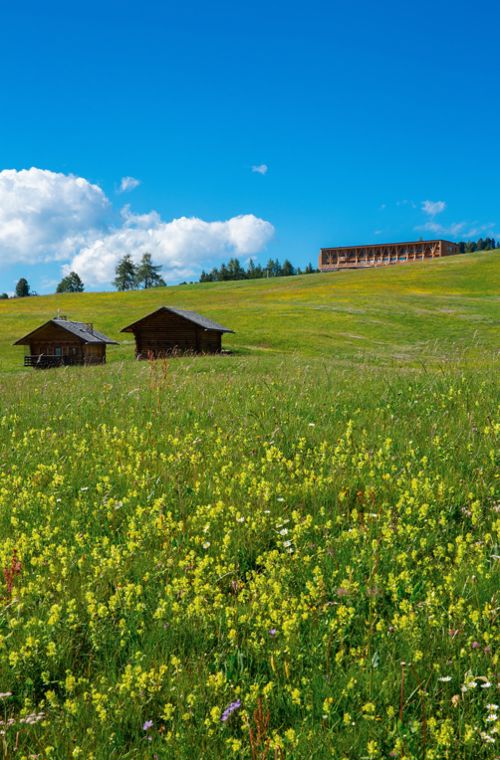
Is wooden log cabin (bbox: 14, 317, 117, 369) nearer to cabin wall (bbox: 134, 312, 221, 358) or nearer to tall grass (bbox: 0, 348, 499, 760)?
cabin wall (bbox: 134, 312, 221, 358)

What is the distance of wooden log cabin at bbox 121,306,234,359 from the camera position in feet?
196

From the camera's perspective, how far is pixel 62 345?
6400 centimetres

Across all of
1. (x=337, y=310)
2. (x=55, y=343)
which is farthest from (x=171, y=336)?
(x=337, y=310)

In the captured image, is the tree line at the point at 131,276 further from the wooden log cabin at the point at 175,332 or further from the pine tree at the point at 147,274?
the wooden log cabin at the point at 175,332

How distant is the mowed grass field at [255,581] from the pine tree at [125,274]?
176m

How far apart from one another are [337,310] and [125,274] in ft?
358

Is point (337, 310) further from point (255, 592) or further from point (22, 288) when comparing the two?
point (22, 288)

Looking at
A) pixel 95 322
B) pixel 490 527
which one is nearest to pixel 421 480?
pixel 490 527

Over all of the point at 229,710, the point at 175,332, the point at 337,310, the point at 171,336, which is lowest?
the point at 229,710

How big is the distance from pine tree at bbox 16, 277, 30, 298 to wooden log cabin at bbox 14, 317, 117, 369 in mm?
112282

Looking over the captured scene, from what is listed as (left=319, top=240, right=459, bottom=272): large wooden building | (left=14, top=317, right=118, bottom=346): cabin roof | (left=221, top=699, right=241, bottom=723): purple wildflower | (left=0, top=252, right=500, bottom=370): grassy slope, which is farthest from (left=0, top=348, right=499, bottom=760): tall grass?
(left=319, top=240, right=459, bottom=272): large wooden building

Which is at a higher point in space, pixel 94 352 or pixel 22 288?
pixel 22 288

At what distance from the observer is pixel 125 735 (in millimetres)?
2906

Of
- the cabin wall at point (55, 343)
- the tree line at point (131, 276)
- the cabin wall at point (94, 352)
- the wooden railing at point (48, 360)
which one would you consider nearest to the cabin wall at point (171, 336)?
the cabin wall at point (94, 352)
